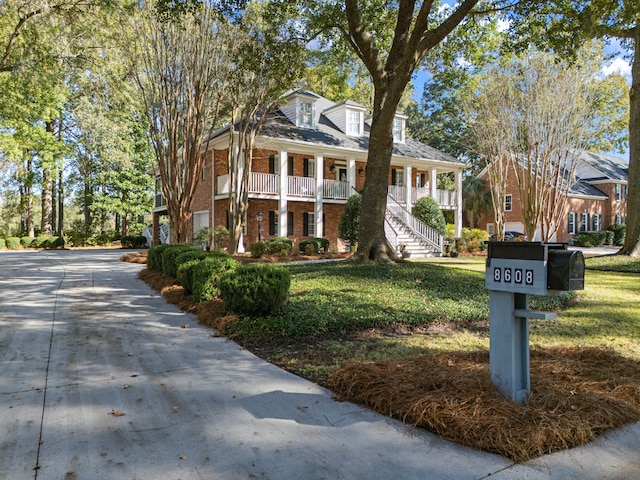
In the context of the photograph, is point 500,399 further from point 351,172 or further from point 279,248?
point 351,172

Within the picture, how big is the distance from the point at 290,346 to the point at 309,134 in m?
18.1

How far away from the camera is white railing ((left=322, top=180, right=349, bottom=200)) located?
21938mm

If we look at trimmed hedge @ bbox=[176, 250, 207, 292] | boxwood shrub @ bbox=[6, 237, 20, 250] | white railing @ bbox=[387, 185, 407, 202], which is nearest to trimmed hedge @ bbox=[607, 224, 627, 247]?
white railing @ bbox=[387, 185, 407, 202]

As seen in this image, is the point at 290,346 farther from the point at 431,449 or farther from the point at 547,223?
the point at 547,223

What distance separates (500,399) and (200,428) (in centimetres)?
201

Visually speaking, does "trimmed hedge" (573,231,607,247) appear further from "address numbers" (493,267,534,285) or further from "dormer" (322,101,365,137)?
"address numbers" (493,267,534,285)

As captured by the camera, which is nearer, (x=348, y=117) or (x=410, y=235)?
(x=410, y=235)

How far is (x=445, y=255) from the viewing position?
19.6m

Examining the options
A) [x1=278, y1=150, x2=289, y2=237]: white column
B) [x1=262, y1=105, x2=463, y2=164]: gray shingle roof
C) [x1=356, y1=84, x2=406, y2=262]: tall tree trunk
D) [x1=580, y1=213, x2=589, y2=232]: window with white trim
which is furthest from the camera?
[x1=580, y1=213, x2=589, y2=232]: window with white trim

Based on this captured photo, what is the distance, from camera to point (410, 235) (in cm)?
1947

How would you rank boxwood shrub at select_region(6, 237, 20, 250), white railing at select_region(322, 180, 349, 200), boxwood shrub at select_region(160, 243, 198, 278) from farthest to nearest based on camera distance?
boxwood shrub at select_region(6, 237, 20, 250)
white railing at select_region(322, 180, 349, 200)
boxwood shrub at select_region(160, 243, 198, 278)

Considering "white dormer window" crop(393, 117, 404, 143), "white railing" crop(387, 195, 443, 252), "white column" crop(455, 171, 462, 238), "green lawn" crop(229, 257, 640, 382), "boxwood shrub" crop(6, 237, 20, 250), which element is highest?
"white dormer window" crop(393, 117, 404, 143)

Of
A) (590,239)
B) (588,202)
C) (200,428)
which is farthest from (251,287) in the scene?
(588,202)

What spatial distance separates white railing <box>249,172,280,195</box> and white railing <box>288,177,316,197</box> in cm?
80
